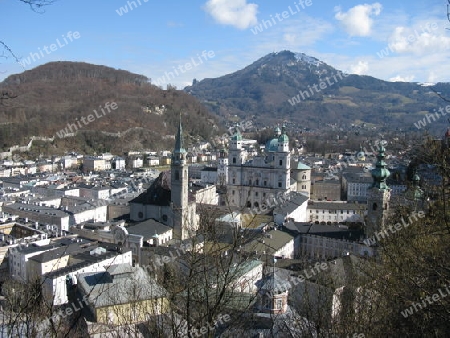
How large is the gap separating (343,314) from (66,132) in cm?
7499

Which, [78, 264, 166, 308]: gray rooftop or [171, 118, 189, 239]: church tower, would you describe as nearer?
[78, 264, 166, 308]: gray rooftop

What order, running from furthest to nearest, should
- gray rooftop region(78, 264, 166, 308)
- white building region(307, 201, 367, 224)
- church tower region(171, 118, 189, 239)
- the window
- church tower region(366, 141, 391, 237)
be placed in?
white building region(307, 201, 367, 224) < church tower region(171, 118, 189, 239) < church tower region(366, 141, 391, 237) < the window < gray rooftop region(78, 264, 166, 308)

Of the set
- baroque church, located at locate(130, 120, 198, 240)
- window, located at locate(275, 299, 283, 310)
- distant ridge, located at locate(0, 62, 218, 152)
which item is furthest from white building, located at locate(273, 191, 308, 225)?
distant ridge, located at locate(0, 62, 218, 152)

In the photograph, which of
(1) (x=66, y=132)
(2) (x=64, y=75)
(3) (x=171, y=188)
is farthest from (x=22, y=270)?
(2) (x=64, y=75)

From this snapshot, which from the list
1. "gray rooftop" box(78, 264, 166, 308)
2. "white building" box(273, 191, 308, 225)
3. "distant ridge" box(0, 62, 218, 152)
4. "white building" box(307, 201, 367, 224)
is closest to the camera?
"gray rooftop" box(78, 264, 166, 308)

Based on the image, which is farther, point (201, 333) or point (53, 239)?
point (53, 239)

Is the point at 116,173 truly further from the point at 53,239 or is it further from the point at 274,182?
the point at 53,239

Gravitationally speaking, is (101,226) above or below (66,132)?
below

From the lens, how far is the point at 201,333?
5.06 meters

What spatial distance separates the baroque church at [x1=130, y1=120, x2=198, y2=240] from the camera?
25.7 m

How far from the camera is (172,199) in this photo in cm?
2612

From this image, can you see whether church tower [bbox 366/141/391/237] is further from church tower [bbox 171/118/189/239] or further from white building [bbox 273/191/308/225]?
church tower [bbox 171/118/189/239]

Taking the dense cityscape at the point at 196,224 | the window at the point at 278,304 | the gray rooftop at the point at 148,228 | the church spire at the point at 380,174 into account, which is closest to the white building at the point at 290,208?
the dense cityscape at the point at 196,224

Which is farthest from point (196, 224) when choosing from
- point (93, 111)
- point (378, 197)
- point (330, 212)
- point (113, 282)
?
point (93, 111)
